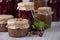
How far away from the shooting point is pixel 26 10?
1038 millimetres

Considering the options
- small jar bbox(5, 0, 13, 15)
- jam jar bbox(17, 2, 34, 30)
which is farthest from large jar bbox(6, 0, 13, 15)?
jam jar bbox(17, 2, 34, 30)

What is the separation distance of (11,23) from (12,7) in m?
0.21

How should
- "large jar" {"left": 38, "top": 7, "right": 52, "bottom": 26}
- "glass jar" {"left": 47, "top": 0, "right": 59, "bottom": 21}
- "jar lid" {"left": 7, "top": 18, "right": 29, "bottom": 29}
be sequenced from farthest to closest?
"glass jar" {"left": 47, "top": 0, "right": 59, "bottom": 21} → "large jar" {"left": 38, "top": 7, "right": 52, "bottom": 26} → "jar lid" {"left": 7, "top": 18, "right": 29, "bottom": 29}

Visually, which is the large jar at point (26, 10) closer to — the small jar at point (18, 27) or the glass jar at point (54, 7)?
the small jar at point (18, 27)

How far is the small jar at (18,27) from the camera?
0.97 m

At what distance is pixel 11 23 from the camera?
974 mm

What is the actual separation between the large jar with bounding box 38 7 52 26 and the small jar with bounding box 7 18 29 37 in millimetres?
147

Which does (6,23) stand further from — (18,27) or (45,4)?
(45,4)

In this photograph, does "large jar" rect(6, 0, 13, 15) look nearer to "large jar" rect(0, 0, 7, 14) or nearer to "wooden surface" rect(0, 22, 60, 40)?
"large jar" rect(0, 0, 7, 14)

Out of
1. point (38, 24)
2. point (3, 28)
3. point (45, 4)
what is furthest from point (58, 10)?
point (3, 28)

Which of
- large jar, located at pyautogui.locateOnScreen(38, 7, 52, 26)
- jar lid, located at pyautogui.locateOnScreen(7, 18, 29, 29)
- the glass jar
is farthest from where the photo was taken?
the glass jar

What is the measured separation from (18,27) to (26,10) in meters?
0.11

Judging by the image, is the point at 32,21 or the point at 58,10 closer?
the point at 32,21

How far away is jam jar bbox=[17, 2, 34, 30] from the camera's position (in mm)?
1033
